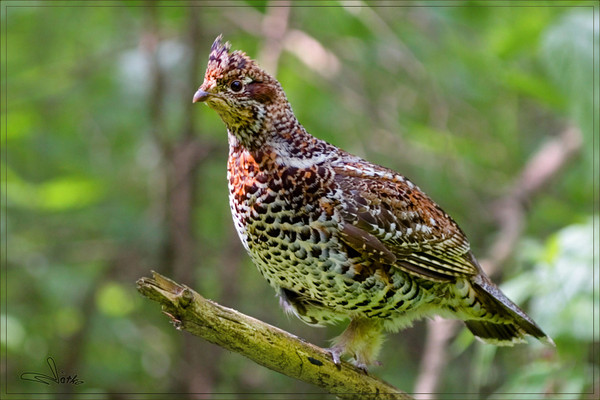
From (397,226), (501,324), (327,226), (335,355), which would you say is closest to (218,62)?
(327,226)

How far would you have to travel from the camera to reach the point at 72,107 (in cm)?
698

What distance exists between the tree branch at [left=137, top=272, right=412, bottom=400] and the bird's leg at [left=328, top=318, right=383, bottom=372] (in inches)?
3.1

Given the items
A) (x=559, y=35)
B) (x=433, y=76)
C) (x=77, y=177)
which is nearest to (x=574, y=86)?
(x=559, y=35)

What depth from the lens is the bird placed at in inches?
147

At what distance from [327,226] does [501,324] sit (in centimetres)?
153

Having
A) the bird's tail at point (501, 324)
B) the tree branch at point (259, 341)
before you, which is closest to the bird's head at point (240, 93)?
the tree branch at point (259, 341)

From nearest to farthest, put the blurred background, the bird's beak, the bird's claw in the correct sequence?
the bird's beak → the bird's claw → the blurred background

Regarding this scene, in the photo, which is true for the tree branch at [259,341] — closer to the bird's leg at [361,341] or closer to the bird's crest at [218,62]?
the bird's leg at [361,341]

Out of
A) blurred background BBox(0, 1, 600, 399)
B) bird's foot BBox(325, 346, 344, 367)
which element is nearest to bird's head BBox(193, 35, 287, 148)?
bird's foot BBox(325, 346, 344, 367)

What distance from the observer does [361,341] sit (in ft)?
13.9

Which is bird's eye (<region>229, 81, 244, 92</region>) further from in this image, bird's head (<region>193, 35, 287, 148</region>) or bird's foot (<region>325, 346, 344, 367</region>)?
bird's foot (<region>325, 346, 344, 367</region>)

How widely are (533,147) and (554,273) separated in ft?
13.4

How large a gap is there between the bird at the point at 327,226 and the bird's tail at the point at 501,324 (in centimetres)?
2

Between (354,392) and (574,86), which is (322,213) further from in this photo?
(574,86)
